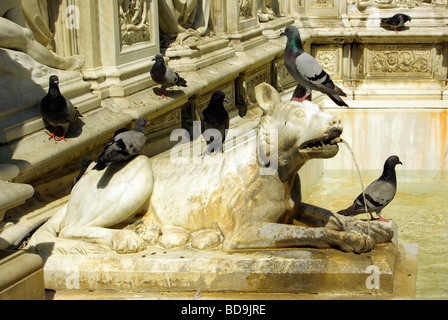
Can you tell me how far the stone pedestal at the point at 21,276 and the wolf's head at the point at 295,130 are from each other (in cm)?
134

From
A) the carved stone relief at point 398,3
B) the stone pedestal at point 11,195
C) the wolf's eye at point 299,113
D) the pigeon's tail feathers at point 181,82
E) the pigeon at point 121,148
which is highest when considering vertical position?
the wolf's eye at point 299,113

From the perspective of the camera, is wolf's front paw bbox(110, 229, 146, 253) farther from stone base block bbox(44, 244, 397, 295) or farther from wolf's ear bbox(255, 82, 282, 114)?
wolf's ear bbox(255, 82, 282, 114)

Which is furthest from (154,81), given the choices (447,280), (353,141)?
(353,141)

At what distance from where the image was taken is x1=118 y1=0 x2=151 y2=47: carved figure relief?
6.41 meters

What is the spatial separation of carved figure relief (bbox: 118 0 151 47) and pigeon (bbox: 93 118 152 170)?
8.09 feet

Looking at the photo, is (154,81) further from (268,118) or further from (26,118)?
(268,118)

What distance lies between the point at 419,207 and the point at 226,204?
5.38 metres

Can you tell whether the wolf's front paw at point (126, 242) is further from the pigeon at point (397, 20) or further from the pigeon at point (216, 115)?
the pigeon at point (397, 20)

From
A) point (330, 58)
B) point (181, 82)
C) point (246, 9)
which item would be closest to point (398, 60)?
point (330, 58)

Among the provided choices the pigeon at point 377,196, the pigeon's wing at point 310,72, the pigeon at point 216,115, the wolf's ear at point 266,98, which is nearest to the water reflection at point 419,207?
the pigeon at point 377,196

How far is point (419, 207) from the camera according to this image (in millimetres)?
8742

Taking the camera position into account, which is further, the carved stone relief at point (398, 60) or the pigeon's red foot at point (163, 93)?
the carved stone relief at point (398, 60)

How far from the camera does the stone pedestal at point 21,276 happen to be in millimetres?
3225

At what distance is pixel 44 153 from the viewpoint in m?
4.83
